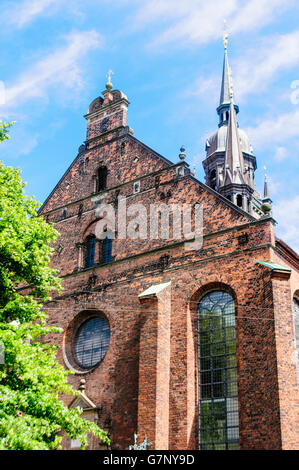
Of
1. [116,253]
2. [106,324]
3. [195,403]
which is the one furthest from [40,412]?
[116,253]

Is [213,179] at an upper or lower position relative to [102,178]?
upper

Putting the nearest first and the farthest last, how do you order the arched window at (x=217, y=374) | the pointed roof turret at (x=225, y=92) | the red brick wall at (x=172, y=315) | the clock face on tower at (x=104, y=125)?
the red brick wall at (x=172, y=315) < the arched window at (x=217, y=374) < the clock face on tower at (x=104, y=125) < the pointed roof turret at (x=225, y=92)

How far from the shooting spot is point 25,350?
523 inches

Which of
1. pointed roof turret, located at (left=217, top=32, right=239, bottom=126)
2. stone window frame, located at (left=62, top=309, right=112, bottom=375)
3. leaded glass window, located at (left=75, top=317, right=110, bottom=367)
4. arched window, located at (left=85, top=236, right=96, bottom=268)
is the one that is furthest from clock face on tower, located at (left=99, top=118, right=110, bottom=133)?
pointed roof turret, located at (left=217, top=32, right=239, bottom=126)

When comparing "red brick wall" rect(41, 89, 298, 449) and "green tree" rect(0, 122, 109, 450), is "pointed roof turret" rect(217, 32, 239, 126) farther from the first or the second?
"green tree" rect(0, 122, 109, 450)

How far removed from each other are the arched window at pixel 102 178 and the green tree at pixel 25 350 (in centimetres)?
661

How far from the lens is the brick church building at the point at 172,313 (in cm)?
1552

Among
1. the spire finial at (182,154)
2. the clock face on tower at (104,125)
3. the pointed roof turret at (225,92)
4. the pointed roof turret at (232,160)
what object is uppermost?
the pointed roof turret at (225,92)

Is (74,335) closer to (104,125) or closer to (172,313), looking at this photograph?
(172,313)

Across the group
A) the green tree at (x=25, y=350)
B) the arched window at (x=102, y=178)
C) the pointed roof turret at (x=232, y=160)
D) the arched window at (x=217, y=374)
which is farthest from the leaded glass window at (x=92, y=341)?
the pointed roof turret at (x=232, y=160)

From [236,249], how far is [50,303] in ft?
26.9

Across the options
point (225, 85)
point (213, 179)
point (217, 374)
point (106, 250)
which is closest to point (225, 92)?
point (225, 85)

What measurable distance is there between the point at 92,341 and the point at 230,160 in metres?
16.7

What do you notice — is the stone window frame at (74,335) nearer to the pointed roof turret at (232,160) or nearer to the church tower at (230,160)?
the church tower at (230,160)
